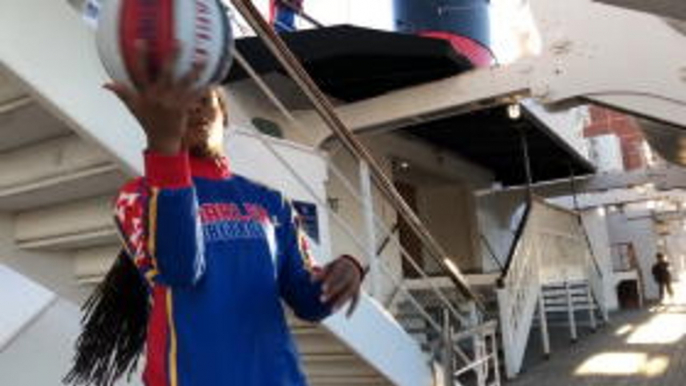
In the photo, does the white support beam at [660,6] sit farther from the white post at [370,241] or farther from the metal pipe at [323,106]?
the white post at [370,241]

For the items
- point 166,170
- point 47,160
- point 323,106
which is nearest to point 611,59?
point 323,106

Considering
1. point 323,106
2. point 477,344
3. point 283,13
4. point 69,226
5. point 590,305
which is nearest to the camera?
point 69,226

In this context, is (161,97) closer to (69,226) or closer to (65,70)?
(65,70)

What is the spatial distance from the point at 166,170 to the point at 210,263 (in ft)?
0.87

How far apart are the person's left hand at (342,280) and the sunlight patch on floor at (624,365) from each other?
4.91 m

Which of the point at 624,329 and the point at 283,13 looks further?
the point at 624,329

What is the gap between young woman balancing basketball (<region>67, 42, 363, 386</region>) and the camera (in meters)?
1.09

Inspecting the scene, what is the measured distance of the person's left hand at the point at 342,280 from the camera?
136 centimetres

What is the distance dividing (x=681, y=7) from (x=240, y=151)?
1841 mm

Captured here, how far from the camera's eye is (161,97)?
1.00m

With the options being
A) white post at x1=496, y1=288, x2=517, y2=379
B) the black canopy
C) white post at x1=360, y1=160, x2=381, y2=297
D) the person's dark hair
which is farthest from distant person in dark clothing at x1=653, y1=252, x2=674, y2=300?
the person's dark hair

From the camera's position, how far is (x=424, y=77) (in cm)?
647

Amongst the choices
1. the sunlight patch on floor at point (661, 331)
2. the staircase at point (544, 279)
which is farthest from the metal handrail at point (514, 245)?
the sunlight patch on floor at point (661, 331)

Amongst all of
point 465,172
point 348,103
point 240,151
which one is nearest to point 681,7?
point 240,151
